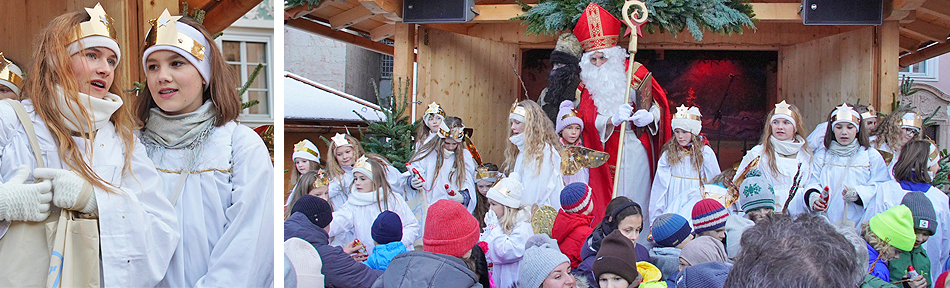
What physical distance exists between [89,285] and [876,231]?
362 cm

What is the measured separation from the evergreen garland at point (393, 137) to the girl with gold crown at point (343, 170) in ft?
2.14

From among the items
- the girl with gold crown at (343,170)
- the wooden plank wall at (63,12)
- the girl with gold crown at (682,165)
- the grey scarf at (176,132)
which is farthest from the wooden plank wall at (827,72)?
the grey scarf at (176,132)

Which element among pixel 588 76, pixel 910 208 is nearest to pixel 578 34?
pixel 588 76

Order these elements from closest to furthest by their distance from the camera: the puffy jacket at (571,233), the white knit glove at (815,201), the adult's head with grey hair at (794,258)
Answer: the adult's head with grey hair at (794,258) → the puffy jacket at (571,233) → the white knit glove at (815,201)

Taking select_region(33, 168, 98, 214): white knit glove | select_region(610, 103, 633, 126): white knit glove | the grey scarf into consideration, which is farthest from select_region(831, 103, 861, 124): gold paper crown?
select_region(33, 168, 98, 214): white knit glove

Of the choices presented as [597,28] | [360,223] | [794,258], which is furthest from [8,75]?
[597,28]

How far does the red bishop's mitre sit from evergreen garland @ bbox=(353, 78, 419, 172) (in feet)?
6.06

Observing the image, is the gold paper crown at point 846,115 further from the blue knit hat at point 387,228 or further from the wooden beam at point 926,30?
the blue knit hat at point 387,228

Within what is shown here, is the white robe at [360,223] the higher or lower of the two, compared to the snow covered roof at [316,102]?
lower

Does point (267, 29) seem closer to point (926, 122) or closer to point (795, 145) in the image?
point (795, 145)

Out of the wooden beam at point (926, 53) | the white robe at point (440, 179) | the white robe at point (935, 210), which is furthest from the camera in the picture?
the wooden beam at point (926, 53)

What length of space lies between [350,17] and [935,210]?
600cm

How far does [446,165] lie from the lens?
6.49 meters

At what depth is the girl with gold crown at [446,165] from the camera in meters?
6.40
